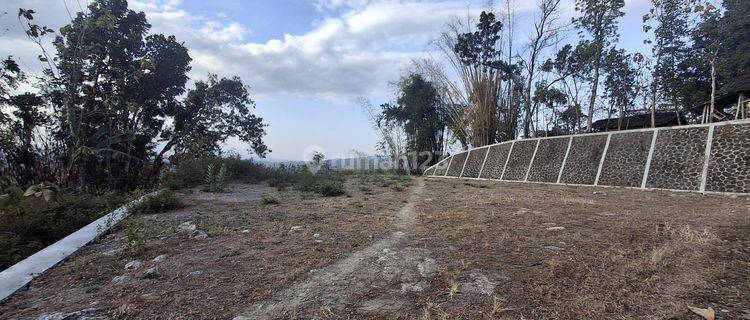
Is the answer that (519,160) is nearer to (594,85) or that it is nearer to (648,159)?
(648,159)

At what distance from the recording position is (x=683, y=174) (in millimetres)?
7105

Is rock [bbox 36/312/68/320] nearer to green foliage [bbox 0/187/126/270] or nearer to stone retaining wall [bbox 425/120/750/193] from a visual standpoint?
green foliage [bbox 0/187/126/270]

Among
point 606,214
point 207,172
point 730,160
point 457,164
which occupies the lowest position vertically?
point 606,214

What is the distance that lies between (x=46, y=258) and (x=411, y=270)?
108 inches

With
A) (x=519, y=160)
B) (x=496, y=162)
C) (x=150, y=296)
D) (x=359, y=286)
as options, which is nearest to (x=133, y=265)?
(x=150, y=296)

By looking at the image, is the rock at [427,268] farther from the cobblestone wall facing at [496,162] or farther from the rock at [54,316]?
the cobblestone wall facing at [496,162]

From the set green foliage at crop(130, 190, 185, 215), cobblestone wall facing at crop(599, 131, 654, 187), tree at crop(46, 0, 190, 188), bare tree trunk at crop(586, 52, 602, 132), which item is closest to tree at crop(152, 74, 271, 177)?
tree at crop(46, 0, 190, 188)

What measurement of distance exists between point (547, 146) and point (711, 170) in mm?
4700

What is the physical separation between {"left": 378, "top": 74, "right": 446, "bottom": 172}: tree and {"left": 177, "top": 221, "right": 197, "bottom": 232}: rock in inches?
714

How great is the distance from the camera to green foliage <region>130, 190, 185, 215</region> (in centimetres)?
434

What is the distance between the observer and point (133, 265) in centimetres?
251

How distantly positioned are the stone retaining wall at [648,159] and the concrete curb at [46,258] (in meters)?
9.51

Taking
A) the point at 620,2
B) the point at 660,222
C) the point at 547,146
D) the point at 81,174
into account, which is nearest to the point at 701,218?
the point at 660,222

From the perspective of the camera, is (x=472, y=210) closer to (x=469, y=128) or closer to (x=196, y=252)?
(x=196, y=252)
